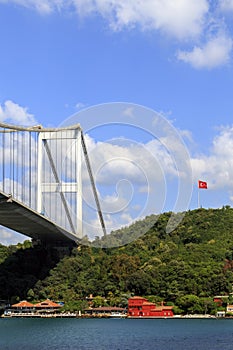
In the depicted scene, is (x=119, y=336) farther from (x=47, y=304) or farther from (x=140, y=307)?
(x=47, y=304)

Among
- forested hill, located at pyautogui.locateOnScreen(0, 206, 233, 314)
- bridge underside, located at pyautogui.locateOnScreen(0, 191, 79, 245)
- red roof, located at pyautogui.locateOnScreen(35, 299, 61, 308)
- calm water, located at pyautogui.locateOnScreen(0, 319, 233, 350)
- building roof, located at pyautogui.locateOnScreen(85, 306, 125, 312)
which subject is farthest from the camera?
red roof, located at pyautogui.locateOnScreen(35, 299, 61, 308)

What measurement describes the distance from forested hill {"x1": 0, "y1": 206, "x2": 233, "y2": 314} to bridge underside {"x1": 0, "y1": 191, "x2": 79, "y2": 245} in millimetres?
1578

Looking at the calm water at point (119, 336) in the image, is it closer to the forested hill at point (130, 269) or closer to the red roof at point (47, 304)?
the forested hill at point (130, 269)

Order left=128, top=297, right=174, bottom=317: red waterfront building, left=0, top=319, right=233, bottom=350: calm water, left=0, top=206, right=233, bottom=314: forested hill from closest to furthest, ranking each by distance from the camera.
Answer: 1. left=0, top=319, right=233, bottom=350: calm water
2. left=128, top=297, right=174, bottom=317: red waterfront building
3. left=0, top=206, right=233, bottom=314: forested hill

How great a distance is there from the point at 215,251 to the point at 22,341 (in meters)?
17.9

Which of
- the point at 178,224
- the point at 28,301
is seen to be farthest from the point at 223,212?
the point at 28,301

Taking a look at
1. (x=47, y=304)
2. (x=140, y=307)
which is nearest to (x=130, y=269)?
(x=140, y=307)

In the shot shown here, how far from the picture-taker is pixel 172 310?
32.0 metres

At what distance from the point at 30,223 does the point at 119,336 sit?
29.7 ft

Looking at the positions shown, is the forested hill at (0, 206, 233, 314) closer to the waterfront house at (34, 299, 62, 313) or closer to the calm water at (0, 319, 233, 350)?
the waterfront house at (34, 299, 62, 313)

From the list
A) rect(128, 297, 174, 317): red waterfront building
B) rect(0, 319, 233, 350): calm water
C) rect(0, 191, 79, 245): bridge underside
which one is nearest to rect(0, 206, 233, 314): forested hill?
rect(128, 297, 174, 317): red waterfront building

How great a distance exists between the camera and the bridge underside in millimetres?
24422

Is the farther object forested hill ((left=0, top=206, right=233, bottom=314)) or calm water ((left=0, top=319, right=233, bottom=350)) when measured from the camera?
forested hill ((left=0, top=206, right=233, bottom=314))

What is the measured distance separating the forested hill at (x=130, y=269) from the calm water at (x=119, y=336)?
5.79 metres
